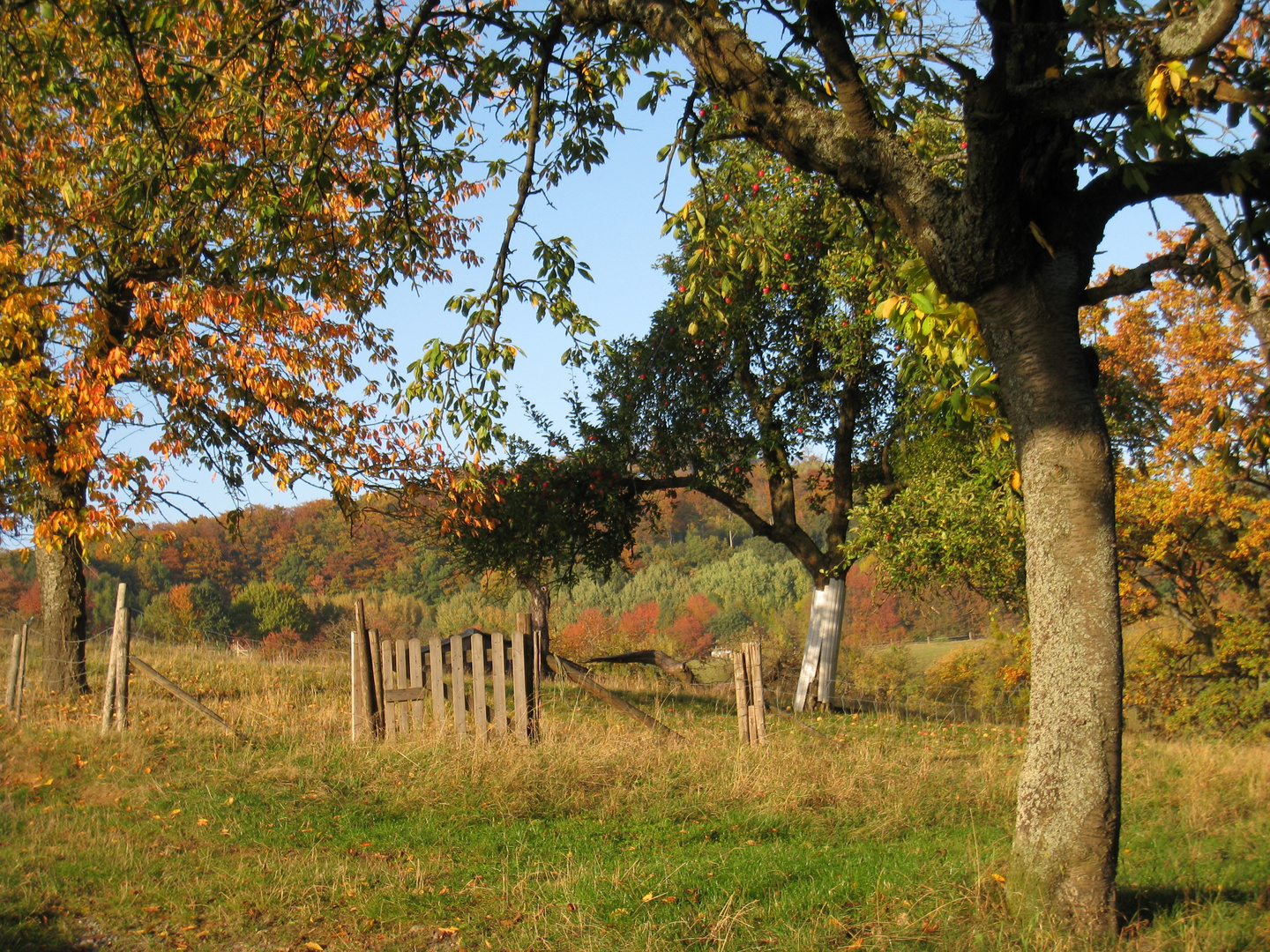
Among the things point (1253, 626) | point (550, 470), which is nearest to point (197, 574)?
point (550, 470)

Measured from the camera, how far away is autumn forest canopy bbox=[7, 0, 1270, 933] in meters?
3.92

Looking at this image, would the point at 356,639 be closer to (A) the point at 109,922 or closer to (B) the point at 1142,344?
(A) the point at 109,922

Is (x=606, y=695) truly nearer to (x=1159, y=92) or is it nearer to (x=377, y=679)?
(x=377, y=679)

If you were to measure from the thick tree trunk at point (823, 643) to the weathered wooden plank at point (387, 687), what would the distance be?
918 centimetres

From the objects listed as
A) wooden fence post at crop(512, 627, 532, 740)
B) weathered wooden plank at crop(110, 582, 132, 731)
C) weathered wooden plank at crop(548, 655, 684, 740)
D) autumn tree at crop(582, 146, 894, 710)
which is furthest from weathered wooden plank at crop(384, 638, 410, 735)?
autumn tree at crop(582, 146, 894, 710)

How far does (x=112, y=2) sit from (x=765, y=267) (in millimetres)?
4598

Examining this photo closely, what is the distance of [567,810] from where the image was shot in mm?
6938

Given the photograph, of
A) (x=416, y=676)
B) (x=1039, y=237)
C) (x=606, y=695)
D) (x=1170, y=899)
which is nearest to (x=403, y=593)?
(x=416, y=676)

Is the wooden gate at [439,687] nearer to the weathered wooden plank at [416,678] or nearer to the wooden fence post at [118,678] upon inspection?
the weathered wooden plank at [416,678]

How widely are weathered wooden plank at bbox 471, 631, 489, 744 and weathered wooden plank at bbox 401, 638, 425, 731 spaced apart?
78 centimetres

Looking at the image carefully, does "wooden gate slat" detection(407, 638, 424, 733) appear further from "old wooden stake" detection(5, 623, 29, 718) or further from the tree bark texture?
the tree bark texture

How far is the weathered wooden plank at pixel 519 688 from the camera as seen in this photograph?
29.8 feet

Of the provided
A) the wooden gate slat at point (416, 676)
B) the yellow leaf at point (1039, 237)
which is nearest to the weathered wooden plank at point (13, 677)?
the wooden gate slat at point (416, 676)

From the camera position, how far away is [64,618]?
1237cm
